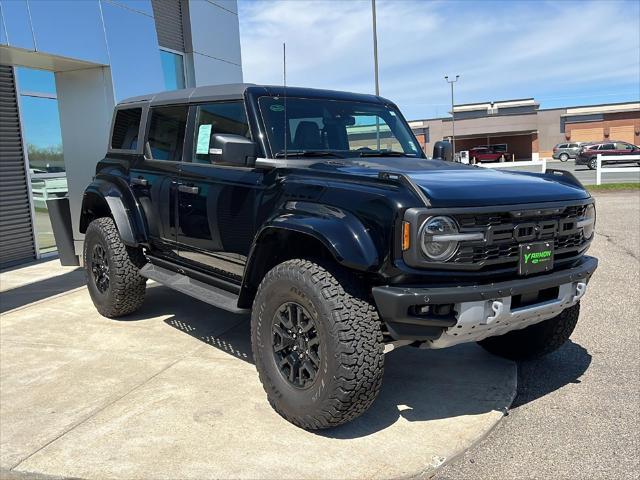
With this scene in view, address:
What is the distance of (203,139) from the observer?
4.31 meters

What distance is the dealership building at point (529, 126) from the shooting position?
53.6 metres

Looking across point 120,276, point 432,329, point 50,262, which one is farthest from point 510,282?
point 50,262

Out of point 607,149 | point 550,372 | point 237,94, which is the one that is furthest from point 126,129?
point 607,149

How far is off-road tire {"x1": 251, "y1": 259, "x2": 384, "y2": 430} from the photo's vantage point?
289cm

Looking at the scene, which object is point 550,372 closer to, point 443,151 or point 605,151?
point 443,151

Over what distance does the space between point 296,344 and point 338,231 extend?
75 centimetres

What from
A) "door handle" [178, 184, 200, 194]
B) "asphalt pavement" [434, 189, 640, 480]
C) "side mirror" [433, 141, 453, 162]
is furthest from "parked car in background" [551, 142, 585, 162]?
"door handle" [178, 184, 200, 194]

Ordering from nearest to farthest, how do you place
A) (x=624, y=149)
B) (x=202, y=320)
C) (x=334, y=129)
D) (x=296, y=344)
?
(x=296, y=344), (x=334, y=129), (x=202, y=320), (x=624, y=149)

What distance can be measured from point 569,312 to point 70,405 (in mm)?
3318

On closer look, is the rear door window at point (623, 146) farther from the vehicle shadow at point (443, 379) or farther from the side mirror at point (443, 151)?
the vehicle shadow at point (443, 379)

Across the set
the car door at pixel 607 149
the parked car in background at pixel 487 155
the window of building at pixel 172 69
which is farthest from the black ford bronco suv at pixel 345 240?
the parked car in background at pixel 487 155

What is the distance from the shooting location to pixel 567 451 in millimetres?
2926

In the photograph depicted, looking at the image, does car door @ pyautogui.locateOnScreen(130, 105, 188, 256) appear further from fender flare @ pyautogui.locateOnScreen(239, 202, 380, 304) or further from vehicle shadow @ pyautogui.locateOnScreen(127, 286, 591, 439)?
fender flare @ pyautogui.locateOnScreen(239, 202, 380, 304)

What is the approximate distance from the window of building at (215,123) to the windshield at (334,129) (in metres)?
0.18
